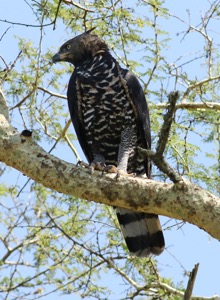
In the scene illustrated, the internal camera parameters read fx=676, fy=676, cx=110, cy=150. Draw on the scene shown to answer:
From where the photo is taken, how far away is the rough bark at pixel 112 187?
13.0 ft

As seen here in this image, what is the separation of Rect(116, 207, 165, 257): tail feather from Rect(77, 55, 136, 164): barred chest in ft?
2.18

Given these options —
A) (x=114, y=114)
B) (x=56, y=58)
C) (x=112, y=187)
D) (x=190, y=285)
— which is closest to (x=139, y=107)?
(x=114, y=114)

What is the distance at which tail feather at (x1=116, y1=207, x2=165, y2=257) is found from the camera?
5508mm

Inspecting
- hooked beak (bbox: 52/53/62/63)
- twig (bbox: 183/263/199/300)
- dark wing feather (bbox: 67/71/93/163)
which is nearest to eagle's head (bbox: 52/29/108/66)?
hooked beak (bbox: 52/53/62/63)

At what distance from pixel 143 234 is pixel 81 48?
1881 mm

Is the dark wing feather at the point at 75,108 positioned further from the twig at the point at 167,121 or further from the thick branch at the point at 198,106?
the twig at the point at 167,121

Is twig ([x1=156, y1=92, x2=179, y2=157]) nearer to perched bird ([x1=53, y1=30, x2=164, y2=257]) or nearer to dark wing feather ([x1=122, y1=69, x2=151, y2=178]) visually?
perched bird ([x1=53, y1=30, x2=164, y2=257])

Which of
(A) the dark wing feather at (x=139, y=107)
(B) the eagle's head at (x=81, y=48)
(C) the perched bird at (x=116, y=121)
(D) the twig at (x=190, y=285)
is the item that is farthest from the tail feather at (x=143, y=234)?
(D) the twig at (x=190, y=285)

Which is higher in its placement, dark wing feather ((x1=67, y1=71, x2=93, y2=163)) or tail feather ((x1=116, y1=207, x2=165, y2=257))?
dark wing feather ((x1=67, y1=71, x2=93, y2=163))

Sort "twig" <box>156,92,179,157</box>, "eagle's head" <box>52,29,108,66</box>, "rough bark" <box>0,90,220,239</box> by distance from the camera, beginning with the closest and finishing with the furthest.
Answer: "twig" <box>156,92,179,157</box>
"rough bark" <box>0,90,220,239</box>
"eagle's head" <box>52,29,108,66</box>

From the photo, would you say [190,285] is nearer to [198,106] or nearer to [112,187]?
[112,187]

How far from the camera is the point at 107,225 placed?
6801 mm

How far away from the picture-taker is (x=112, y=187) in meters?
4.20

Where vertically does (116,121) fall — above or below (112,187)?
above
